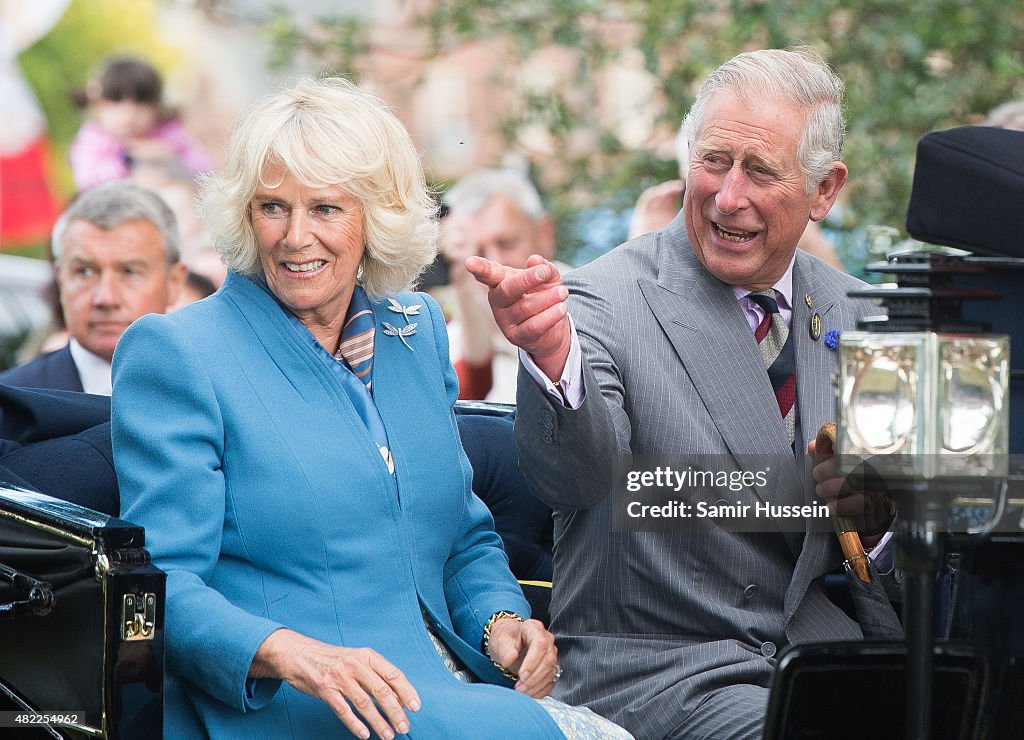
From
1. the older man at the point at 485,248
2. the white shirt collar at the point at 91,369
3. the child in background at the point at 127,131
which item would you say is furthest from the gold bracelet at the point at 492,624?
the child in background at the point at 127,131

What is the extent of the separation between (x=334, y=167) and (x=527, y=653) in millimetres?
873

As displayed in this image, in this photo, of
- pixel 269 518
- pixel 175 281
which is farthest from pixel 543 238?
pixel 269 518

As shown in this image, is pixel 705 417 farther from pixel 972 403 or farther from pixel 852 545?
pixel 972 403

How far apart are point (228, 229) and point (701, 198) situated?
0.86 meters

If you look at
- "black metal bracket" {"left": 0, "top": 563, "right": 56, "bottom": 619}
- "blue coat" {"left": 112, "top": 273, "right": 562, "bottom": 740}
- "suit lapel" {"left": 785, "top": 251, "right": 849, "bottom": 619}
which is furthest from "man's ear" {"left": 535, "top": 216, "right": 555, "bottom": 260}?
"black metal bracket" {"left": 0, "top": 563, "right": 56, "bottom": 619}

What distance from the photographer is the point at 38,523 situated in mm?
2311

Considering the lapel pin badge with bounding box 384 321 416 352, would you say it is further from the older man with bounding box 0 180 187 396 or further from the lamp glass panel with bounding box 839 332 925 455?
the older man with bounding box 0 180 187 396

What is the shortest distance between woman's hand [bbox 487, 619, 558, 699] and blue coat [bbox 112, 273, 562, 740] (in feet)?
0.17

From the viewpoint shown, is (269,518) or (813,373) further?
(813,373)

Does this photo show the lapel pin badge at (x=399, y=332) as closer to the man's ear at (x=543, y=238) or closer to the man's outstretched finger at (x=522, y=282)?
the man's outstretched finger at (x=522, y=282)

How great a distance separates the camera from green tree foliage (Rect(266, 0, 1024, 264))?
6.44m

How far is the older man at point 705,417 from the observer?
2.49 meters

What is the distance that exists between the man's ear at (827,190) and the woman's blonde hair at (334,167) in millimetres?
760

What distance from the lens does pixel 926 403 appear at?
5.56 ft
